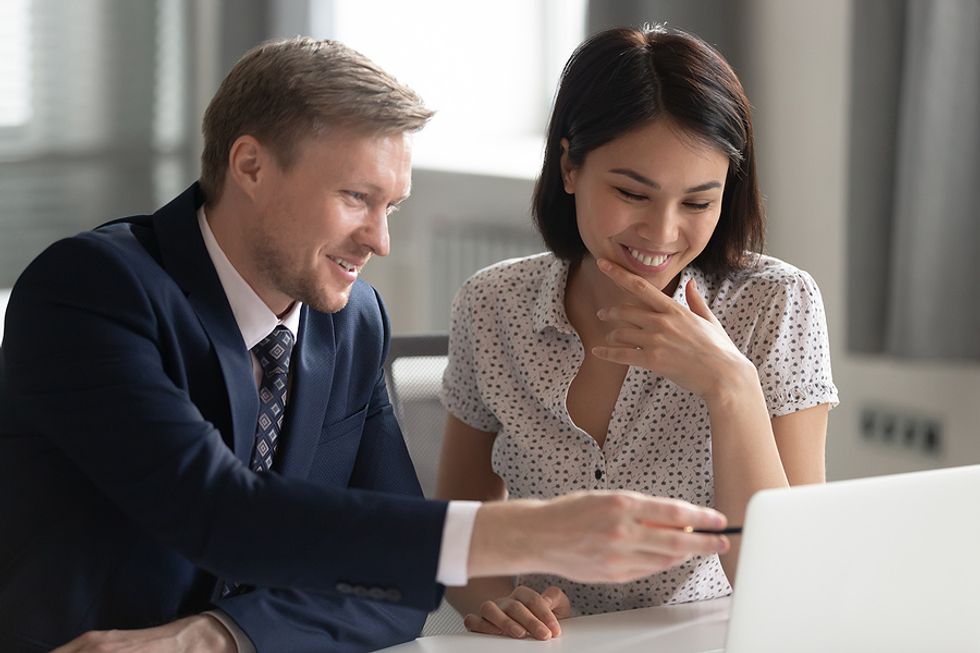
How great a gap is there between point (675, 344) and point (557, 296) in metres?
0.28

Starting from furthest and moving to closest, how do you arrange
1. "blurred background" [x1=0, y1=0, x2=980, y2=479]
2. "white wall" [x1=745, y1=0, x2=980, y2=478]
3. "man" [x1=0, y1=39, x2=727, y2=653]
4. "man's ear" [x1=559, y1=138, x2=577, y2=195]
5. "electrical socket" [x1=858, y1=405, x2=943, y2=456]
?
1. "white wall" [x1=745, y1=0, x2=980, y2=478]
2. "electrical socket" [x1=858, y1=405, x2=943, y2=456]
3. "blurred background" [x1=0, y1=0, x2=980, y2=479]
4. "man's ear" [x1=559, y1=138, x2=577, y2=195]
5. "man" [x1=0, y1=39, x2=727, y2=653]

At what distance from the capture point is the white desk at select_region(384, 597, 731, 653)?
1.22 meters

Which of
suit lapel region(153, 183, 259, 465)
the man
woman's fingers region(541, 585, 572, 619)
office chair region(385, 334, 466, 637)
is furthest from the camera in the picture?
office chair region(385, 334, 466, 637)

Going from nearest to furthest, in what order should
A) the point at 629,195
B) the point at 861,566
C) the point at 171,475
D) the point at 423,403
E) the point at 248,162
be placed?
the point at 861,566 < the point at 171,475 < the point at 248,162 < the point at 629,195 < the point at 423,403

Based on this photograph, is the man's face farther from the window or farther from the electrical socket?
the window

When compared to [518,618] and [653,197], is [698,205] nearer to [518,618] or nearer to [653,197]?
[653,197]

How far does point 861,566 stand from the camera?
3.21ft

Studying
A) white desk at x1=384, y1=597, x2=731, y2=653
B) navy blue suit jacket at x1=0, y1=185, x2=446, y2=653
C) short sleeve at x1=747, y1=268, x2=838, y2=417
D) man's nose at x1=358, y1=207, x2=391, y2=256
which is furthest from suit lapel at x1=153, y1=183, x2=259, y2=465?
short sleeve at x1=747, y1=268, x2=838, y2=417

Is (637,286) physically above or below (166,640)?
above

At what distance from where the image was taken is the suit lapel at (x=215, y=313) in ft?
4.20

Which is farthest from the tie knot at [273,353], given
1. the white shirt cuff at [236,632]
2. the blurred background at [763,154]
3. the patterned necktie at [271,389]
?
the blurred background at [763,154]

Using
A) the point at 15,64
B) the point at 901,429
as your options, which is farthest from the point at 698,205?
the point at 15,64

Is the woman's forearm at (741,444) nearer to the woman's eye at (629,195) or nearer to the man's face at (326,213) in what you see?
the woman's eye at (629,195)

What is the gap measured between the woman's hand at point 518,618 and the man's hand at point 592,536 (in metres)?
0.24
